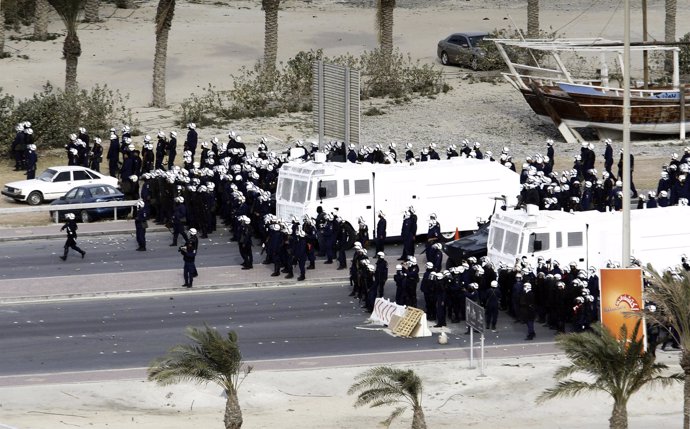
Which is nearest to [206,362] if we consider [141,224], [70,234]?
[70,234]

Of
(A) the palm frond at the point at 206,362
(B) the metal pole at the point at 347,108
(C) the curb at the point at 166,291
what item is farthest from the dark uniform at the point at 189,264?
(A) the palm frond at the point at 206,362

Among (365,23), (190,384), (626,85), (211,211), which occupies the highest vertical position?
(365,23)

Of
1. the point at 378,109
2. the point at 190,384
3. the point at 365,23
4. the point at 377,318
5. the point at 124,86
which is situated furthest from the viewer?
the point at 365,23

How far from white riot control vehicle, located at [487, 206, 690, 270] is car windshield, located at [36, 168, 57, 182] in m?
13.6

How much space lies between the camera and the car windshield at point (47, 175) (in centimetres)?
4225

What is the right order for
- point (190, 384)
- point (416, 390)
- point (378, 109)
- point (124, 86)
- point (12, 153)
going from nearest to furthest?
point (416, 390), point (190, 384), point (12, 153), point (378, 109), point (124, 86)

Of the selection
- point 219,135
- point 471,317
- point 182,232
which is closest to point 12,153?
point 219,135

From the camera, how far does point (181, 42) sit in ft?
212

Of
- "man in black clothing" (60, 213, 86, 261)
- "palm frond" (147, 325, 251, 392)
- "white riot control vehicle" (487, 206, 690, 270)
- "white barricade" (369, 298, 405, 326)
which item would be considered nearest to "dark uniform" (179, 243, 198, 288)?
"man in black clothing" (60, 213, 86, 261)

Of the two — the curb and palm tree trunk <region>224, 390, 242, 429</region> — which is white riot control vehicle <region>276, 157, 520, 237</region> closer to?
the curb

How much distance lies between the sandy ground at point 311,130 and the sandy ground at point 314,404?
0.10ft

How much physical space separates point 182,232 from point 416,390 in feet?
49.0

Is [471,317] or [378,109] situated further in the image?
[378,109]

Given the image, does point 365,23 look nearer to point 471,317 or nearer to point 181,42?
point 181,42
